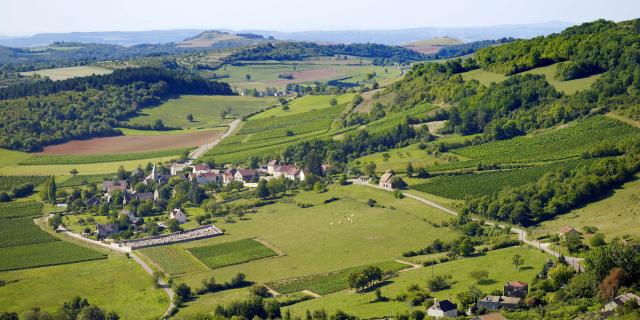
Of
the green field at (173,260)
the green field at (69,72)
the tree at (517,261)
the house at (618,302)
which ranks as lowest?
the green field at (173,260)

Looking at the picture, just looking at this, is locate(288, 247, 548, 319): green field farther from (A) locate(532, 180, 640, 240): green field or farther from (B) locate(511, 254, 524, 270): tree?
(A) locate(532, 180, 640, 240): green field

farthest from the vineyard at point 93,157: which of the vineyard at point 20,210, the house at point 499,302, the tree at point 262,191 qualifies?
the house at point 499,302

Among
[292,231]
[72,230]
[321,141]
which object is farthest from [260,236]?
[321,141]

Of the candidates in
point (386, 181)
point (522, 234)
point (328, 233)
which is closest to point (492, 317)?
point (522, 234)

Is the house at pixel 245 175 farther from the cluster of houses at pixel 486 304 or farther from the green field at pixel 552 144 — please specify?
the cluster of houses at pixel 486 304

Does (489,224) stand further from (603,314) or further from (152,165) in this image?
(152,165)

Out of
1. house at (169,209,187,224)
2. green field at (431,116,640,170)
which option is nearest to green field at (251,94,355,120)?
green field at (431,116,640,170)
